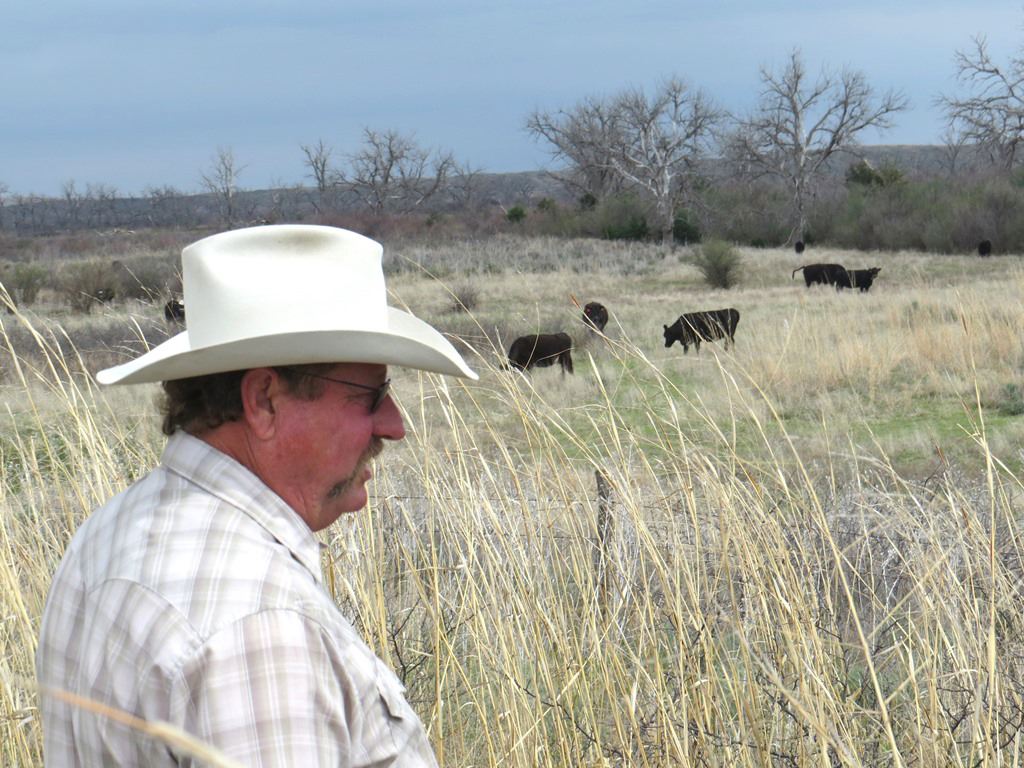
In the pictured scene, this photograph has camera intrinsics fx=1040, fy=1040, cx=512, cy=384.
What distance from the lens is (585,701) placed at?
7.82ft

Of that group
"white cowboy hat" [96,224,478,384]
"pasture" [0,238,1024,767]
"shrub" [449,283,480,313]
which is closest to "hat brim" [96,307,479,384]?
"white cowboy hat" [96,224,478,384]

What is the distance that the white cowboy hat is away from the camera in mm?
1425

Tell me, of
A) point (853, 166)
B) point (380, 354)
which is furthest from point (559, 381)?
point (853, 166)

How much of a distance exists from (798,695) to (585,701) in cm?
50

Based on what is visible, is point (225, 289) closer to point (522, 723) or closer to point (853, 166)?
point (522, 723)

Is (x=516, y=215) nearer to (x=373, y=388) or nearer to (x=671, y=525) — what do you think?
(x=671, y=525)

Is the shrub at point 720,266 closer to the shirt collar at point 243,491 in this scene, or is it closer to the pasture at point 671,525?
the pasture at point 671,525

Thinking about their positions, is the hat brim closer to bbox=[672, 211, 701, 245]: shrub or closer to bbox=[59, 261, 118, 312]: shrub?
bbox=[59, 261, 118, 312]: shrub

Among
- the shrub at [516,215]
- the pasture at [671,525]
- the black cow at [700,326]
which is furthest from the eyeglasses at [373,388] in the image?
the shrub at [516,215]

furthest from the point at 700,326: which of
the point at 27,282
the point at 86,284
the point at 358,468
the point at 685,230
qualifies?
the point at 685,230

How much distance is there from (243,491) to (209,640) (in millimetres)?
267

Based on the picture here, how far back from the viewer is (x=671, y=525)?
8.79 feet

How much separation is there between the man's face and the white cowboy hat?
5 cm

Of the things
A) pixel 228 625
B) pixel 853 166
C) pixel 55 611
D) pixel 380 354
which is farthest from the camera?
pixel 853 166
